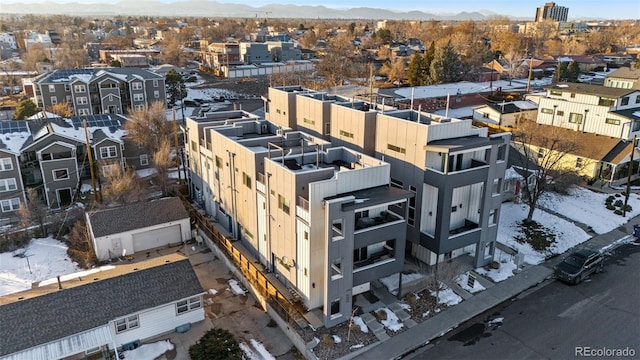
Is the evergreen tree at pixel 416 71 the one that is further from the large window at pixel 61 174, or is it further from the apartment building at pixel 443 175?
the large window at pixel 61 174

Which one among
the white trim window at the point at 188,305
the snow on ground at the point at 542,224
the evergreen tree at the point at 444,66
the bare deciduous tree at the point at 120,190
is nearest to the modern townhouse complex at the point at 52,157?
the bare deciduous tree at the point at 120,190

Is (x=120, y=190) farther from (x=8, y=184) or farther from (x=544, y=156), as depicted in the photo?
(x=544, y=156)

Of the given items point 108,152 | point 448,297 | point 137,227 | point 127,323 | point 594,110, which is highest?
point 594,110

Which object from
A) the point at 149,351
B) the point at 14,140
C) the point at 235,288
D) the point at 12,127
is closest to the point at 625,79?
the point at 235,288

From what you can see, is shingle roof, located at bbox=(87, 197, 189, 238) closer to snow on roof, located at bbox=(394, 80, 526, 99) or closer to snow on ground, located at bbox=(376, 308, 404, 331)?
snow on ground, located at bbox=(376, 308, 404, 331)

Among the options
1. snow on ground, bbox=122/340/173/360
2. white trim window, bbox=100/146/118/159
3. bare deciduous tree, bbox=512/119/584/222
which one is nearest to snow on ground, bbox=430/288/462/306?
bare deciduous tree, bbox=512/119/584/222

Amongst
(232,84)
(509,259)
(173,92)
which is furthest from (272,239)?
(232,84)
